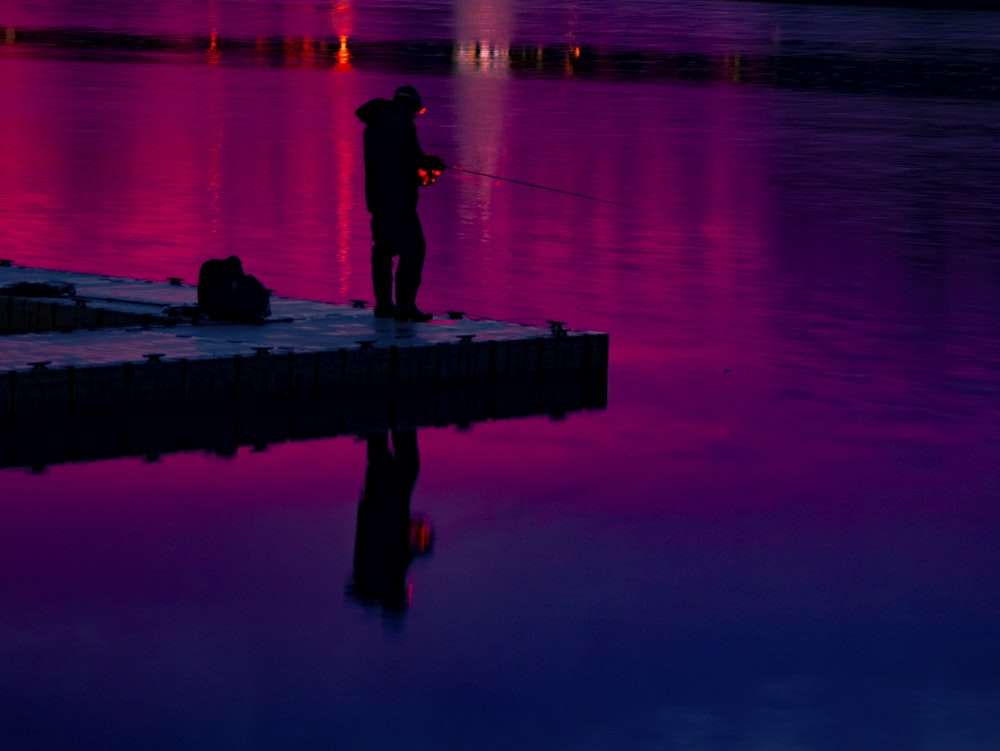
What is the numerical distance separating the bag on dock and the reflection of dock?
119 mm

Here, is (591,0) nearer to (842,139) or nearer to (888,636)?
(842,139)

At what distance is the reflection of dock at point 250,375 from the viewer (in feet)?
44.2

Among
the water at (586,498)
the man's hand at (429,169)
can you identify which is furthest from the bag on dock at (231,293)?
the water at (586,498)

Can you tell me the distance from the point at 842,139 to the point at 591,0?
357ft

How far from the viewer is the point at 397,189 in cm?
1614

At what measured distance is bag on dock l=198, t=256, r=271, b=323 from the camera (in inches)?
614

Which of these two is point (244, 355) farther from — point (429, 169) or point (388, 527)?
point (388, 527)

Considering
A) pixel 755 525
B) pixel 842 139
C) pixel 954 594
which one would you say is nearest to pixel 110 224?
pixel 755 525

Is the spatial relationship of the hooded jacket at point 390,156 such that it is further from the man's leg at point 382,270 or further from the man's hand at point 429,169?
the man's leg at point 382,270

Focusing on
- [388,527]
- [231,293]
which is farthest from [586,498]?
[231,293]

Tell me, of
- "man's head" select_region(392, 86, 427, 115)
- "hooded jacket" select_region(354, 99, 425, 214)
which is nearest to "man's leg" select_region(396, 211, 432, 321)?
"hooded jacket" select_region(354, 99, 425, 214)

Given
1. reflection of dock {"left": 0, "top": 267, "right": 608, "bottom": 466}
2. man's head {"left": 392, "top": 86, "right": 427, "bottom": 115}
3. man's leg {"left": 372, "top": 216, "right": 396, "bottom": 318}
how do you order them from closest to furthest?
reflection of dock {"left": 0, "top": 267, "right": 608, "bottom": 466}
man's head {"left": 392, "top": 86, "right": 427, "bottom": 115}
man's leg {"left": 372, "top": 216, "right": 396, "bottom": 318}

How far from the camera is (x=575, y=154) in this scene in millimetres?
33344

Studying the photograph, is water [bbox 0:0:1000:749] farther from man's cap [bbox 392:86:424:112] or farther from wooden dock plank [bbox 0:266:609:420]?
man's cap [bbox 392:86:424:112]
